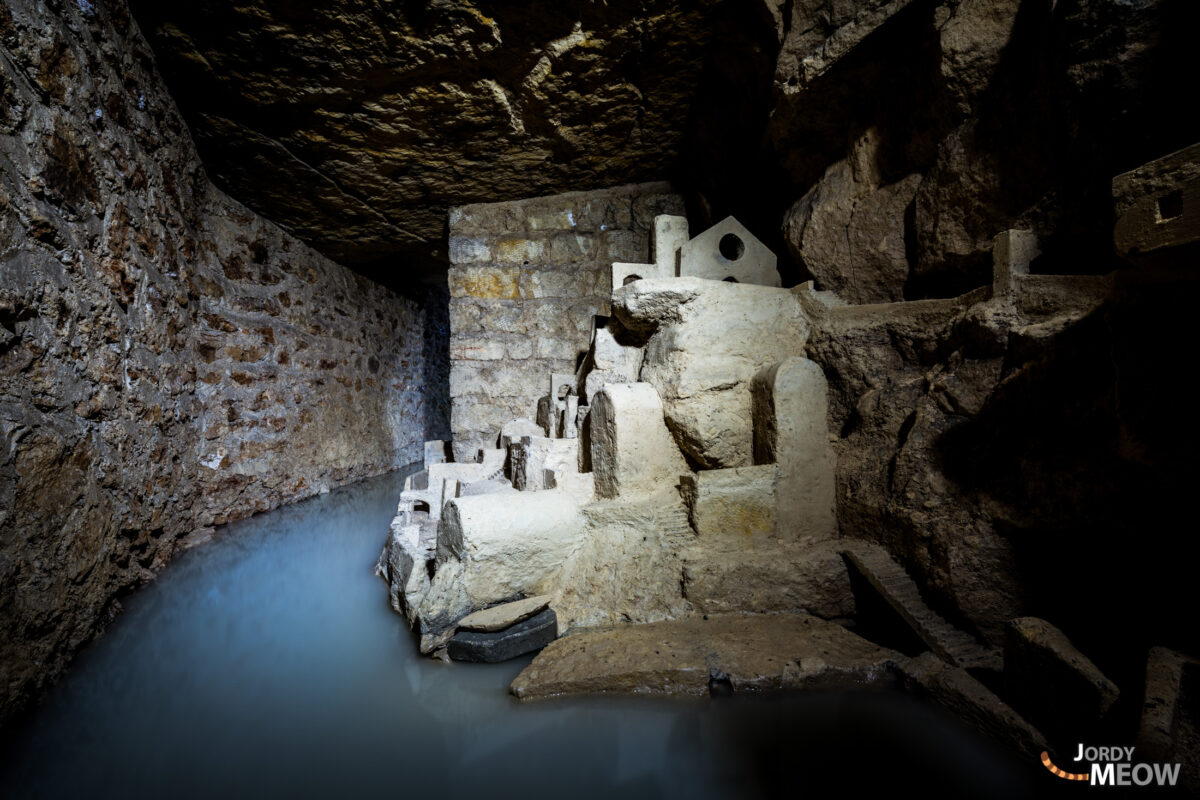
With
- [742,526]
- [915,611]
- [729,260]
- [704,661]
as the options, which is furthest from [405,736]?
[729,260]

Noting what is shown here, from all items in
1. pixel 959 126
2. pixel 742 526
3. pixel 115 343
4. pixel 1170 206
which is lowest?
pixel 742 526

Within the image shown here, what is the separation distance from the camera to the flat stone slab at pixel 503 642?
1.46 meters

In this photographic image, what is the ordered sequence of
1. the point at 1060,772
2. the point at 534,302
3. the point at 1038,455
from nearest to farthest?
the point at 1060,772, the point at 1038,455, the point at 534,302

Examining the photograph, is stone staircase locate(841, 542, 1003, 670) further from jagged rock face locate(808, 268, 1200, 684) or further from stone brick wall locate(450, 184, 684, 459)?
stone brick wall locate(450, 184, 684, 459)

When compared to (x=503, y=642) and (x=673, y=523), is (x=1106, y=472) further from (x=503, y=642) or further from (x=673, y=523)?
(x=503, y=642)

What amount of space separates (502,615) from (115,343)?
1803mm

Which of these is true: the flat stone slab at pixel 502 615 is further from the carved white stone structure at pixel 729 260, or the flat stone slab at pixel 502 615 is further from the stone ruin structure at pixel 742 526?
the carved white stone structure at pixel 729 260

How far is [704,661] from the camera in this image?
134cm

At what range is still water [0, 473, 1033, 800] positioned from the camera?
1027 mm

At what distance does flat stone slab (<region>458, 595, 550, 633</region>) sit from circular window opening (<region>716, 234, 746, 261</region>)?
1713mm

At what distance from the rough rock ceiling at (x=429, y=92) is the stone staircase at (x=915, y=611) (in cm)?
201

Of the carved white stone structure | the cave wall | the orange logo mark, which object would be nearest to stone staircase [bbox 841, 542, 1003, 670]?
the orange logo mark

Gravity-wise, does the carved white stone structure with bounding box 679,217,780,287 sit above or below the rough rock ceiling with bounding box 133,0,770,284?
below

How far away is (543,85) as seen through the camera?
7.13 ft
